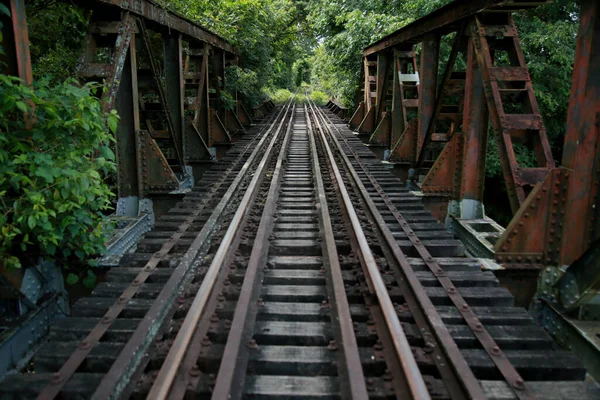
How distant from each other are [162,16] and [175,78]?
1.56 m

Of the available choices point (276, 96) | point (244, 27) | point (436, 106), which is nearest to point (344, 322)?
point (436, 106)

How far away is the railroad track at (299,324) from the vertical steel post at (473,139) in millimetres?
1436

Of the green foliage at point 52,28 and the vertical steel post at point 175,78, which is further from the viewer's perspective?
the vertical steel post at point 175,78

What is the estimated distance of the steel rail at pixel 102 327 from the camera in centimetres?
281

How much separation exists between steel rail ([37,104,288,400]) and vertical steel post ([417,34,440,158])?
5.39 m

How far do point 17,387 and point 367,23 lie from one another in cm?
1494

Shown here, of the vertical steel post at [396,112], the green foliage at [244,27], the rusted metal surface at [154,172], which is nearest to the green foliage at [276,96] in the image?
the green foliage at [244,27]

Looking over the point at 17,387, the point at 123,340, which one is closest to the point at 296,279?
the point at 123,340

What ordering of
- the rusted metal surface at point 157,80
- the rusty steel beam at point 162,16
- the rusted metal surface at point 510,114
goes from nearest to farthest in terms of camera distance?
the rusted metal surface at point 510,114 → the rusty steel beam at point 162,16 → the rusted metal surface at point 157,80

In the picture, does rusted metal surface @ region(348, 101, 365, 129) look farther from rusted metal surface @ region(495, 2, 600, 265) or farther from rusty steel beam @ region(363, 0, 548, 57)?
rusted metal surface @ region(495, 2, 600, 265)

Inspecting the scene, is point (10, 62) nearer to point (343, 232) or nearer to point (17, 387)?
point (17, 387)

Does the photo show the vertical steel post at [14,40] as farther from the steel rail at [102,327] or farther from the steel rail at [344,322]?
the steel rail at [344,322]

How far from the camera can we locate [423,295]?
378cm

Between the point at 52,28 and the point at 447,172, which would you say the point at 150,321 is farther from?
the point at 52,28
